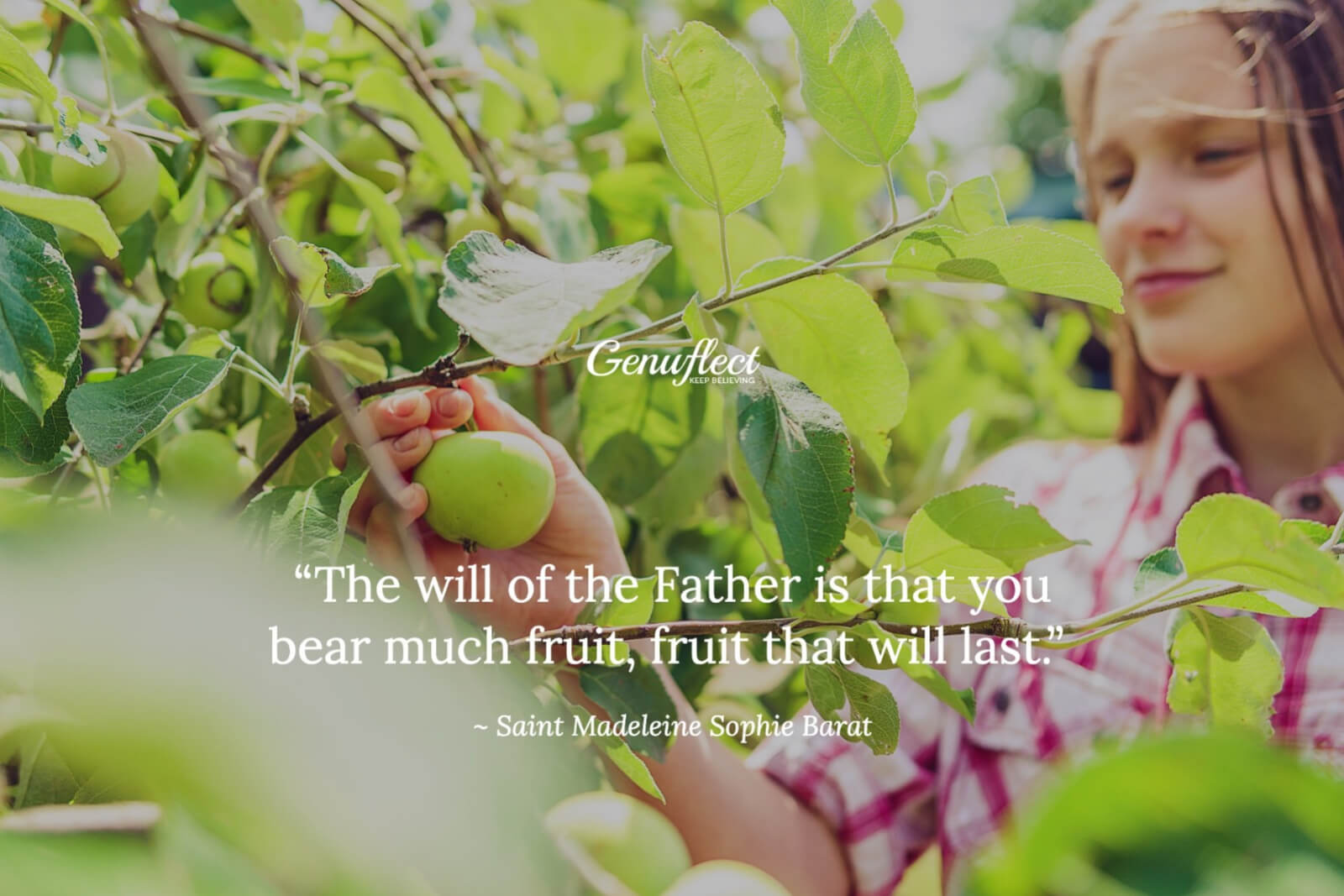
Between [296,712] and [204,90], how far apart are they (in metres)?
0.53

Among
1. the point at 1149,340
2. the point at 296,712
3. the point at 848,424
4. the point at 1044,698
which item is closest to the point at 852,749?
the point at 1044,698

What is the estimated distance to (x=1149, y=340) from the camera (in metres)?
0.99

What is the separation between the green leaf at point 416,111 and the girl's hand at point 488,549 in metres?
0.16

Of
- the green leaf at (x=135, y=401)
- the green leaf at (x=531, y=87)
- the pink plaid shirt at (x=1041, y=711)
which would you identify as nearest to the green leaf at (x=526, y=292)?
the green leaf at (x=135, y=401)

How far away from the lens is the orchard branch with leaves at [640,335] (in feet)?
1.20

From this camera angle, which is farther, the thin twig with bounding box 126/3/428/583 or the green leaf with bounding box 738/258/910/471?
the green leaf with bounding box 738/258/910/471

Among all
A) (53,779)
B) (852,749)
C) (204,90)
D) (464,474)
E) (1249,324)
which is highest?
(204,90)

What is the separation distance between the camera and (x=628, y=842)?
0.32 meters

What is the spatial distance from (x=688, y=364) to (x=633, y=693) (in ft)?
0.56

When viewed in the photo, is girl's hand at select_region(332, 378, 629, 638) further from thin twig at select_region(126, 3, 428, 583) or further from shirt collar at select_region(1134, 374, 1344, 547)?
shirt collar at select_region(1134, 374, 1344, 547)

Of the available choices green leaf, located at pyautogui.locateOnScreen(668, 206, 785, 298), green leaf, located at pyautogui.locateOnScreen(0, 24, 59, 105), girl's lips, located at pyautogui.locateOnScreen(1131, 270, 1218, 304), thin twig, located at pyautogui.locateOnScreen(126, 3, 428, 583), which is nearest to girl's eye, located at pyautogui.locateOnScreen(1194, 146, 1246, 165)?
girl's lips, located at pyautogui.locateOnScreen(1131, 270, 1218, 304)

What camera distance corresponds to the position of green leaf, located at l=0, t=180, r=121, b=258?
1.12 feet

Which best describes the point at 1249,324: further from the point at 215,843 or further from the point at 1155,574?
the point at 215,843

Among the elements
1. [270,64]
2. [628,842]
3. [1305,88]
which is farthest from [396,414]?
[1305,88]
